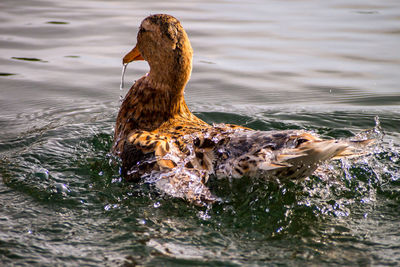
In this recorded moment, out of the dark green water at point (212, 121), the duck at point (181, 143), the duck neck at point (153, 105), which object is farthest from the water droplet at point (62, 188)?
the duck neck at point (153, 105)

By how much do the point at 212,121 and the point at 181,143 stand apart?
6.84ft

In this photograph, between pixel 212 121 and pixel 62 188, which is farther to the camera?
pixel 212 121

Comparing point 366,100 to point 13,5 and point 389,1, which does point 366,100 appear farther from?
point 13,5

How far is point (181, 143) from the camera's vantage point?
172 inches

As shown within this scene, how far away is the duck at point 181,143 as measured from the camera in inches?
154

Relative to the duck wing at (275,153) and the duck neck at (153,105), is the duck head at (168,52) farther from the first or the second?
the duck wing at (275,153)

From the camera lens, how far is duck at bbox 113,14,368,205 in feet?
12.8

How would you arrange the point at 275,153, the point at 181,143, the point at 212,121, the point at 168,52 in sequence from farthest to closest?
the point at 212,121
the point at 168,52
the point at 181,143
the point at 275,153

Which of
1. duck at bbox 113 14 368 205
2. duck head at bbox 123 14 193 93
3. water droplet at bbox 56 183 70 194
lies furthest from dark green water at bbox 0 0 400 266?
duck head at bbox 123 14 193 93

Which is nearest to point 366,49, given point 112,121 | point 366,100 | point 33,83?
point 366,100

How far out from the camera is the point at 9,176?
15.5 ft

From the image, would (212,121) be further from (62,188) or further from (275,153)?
(275,153)

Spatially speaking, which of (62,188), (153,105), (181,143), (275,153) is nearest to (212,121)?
(153,105)

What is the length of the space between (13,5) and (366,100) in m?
7.00
